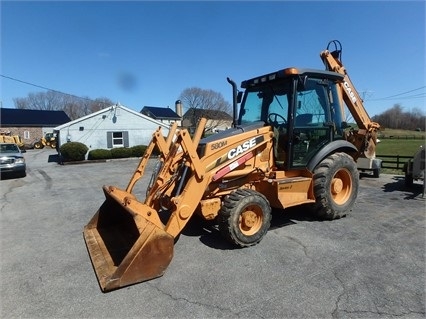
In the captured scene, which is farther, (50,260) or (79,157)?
(79,157)

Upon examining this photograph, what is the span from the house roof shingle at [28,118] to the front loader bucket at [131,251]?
150ft

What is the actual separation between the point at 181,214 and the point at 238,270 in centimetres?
105

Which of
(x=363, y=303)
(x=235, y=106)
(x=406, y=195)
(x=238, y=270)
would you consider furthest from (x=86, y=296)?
(x=406, y=195)

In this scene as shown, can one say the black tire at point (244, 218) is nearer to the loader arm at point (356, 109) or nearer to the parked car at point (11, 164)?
the loader arm at point (356, 109)

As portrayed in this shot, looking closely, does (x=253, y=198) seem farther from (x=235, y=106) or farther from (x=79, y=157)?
(x=79, y=157)

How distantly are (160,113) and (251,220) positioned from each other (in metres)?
41.0

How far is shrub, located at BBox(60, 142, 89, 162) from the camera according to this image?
65.7 feet

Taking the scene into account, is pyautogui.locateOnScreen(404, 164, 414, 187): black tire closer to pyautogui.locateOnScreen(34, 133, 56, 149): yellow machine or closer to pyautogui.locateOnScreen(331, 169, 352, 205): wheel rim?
pyautogui.locateOnScreen(331, 169, 352, 205): wheel rim

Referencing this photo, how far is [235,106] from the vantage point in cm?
602

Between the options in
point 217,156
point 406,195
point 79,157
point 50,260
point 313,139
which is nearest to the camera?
point 50,260

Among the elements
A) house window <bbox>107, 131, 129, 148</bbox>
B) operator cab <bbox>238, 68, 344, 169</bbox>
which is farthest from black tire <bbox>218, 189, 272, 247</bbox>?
house window <bbox>107, 131, 129, 148</bbox>

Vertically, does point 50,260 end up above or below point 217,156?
below

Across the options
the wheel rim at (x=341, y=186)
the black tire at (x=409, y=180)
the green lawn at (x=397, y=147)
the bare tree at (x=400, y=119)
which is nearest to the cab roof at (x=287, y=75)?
the wheel rim at (x=341, y=186)

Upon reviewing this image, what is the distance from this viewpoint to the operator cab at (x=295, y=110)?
5535 millimetres
